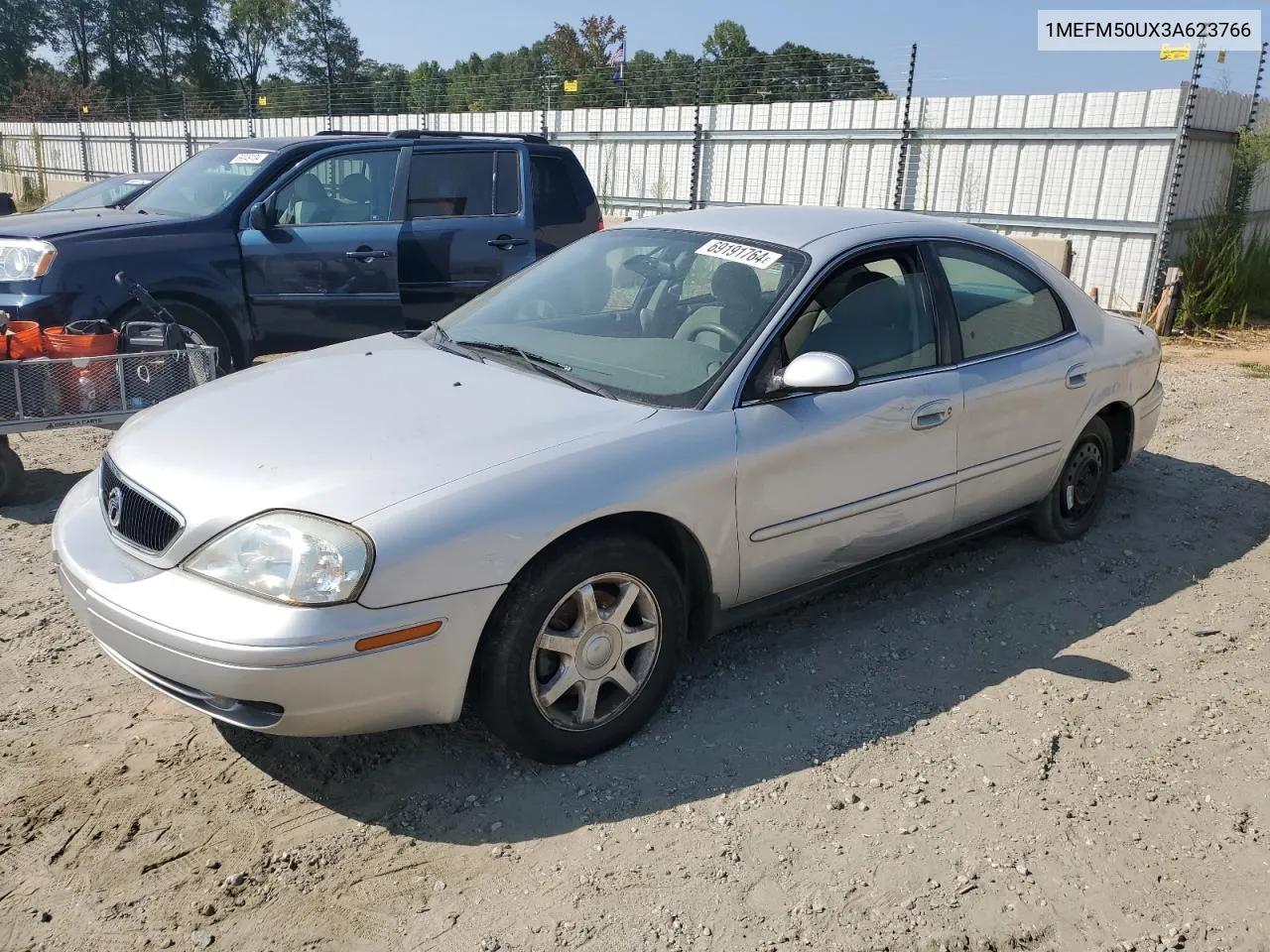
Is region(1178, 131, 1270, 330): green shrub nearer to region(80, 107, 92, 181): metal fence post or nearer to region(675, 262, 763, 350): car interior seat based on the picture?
region(675, 262, 763, 350): car interior seat

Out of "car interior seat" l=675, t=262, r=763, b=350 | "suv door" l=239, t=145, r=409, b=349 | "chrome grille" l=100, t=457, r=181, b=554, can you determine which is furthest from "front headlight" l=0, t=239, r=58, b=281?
"car interior seat" l=675, t=262, r=763, b=350

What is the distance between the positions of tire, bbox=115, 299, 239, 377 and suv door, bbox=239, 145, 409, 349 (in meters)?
0.25

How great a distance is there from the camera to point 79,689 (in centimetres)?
350

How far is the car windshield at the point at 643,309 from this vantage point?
347 cm

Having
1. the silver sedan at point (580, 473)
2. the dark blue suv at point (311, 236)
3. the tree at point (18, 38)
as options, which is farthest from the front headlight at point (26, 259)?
the tree at point (18, 38)

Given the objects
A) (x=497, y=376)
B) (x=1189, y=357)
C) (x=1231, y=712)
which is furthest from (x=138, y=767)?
(x=1189, y=357)

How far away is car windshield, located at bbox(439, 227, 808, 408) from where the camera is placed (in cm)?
347

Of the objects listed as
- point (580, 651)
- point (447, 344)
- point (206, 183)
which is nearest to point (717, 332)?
point (447, 344)

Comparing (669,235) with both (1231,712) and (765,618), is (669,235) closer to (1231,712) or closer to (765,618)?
(765,618)

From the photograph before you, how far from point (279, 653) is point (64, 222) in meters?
5.22

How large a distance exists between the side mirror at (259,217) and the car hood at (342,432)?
11.2 feet

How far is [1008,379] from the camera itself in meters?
4.20

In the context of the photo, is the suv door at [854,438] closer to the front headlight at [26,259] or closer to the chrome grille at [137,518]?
the chrome grille at [137,518]

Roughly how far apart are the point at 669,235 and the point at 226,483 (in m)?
2.06
